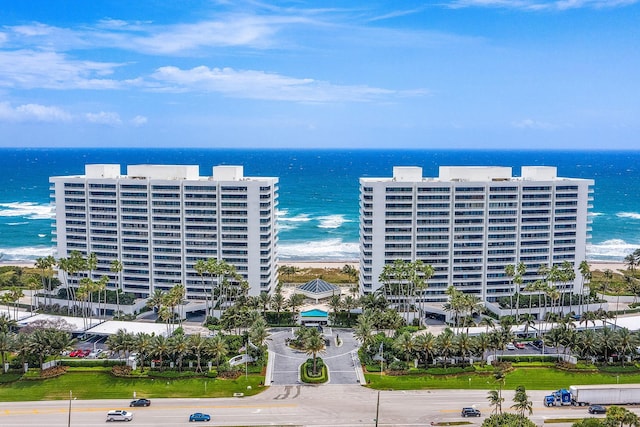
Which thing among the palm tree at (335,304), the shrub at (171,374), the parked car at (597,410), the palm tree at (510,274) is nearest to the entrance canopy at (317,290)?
the palm tree at (335,304)

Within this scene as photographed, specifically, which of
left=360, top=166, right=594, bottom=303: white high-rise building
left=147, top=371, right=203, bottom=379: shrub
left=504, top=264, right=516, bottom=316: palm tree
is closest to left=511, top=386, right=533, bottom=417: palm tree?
left=504, top=264, right=516, bottom=316: palm tree

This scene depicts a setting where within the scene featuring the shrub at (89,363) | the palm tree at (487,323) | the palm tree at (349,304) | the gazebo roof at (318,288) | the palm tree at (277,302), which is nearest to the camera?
the shrub at (89,363)

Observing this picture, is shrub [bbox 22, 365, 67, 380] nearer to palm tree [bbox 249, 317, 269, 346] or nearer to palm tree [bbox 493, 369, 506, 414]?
palm tree [bbox 249, 317, 269, 346]

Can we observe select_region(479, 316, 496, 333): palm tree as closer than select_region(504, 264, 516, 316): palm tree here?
Yes

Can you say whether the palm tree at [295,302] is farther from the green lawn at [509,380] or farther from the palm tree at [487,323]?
the palm tree at [487,323]

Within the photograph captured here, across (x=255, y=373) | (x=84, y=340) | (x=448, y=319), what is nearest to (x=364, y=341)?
(x=255, y=373)

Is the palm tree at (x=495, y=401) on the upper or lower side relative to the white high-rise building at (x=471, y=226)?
lower

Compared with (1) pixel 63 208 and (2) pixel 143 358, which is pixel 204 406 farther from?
(1) pixel 63 208
